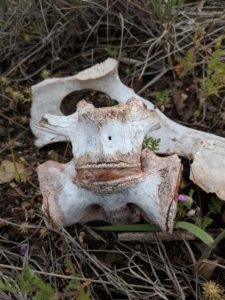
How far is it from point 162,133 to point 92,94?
2.00ft

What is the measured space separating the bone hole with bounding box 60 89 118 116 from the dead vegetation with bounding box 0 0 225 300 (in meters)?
0.20

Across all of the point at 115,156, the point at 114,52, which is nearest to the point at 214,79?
the point at 114,52

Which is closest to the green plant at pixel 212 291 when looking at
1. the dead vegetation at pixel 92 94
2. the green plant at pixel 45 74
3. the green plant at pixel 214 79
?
the dead vegetation at pixel 92 94

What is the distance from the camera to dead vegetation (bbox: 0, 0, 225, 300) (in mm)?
1855

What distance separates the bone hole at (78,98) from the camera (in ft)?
8.31

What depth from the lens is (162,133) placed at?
2.17 m

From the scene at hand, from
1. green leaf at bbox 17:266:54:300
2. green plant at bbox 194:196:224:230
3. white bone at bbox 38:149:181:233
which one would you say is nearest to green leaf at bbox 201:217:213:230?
green plant at bbox 194:196:224:230

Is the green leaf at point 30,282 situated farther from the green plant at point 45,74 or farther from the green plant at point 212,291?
the green plant at point 45,74

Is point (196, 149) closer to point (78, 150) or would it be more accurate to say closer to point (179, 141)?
point (179, 141)

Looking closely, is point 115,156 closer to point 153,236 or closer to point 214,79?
point 153,236

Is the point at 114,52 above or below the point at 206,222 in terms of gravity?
above

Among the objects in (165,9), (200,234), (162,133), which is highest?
(165,9)

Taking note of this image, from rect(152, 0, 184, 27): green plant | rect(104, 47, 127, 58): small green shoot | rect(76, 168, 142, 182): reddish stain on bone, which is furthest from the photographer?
rect(104, 47, 127, 58): small green shoot

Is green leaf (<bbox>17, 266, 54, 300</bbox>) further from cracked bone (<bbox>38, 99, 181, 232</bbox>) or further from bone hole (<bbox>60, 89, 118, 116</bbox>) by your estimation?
bone hole (<bbox>60, 89, 118, 116</bbox>)
